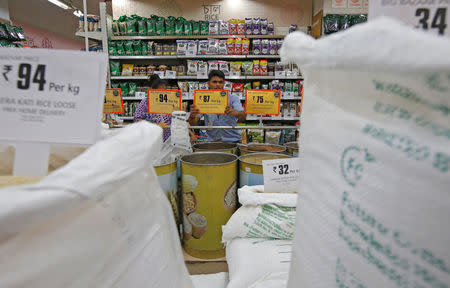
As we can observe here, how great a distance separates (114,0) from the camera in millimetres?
4695

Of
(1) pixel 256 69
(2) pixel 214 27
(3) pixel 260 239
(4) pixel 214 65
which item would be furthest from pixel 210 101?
(2) pixel 214 27

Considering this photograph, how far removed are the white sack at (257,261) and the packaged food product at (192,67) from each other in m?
3.45

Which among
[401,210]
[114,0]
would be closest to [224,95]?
[401,210]

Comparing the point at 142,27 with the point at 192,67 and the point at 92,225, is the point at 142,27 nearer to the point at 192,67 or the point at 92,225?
the point at 192,67

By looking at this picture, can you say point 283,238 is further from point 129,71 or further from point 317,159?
point 129,71

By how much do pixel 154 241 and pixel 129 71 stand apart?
4200 mm

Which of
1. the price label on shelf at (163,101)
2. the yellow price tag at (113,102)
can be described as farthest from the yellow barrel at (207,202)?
the yellow price tag at (113,102)

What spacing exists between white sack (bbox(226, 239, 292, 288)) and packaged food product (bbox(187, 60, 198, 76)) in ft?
11.3

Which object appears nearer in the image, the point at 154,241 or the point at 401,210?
the point at 401,210

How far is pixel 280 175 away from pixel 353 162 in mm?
734

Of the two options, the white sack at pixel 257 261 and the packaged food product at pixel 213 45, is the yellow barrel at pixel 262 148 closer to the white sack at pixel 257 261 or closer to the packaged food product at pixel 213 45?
Result: the white sack at pixel 257 261

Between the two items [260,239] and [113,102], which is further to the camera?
[113,102]

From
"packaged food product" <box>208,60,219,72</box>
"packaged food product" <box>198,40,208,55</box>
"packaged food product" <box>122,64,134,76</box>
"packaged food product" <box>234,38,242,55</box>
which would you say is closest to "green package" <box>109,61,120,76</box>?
"packaged food product" <box>122,64,134,76</box>

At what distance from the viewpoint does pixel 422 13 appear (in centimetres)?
41
